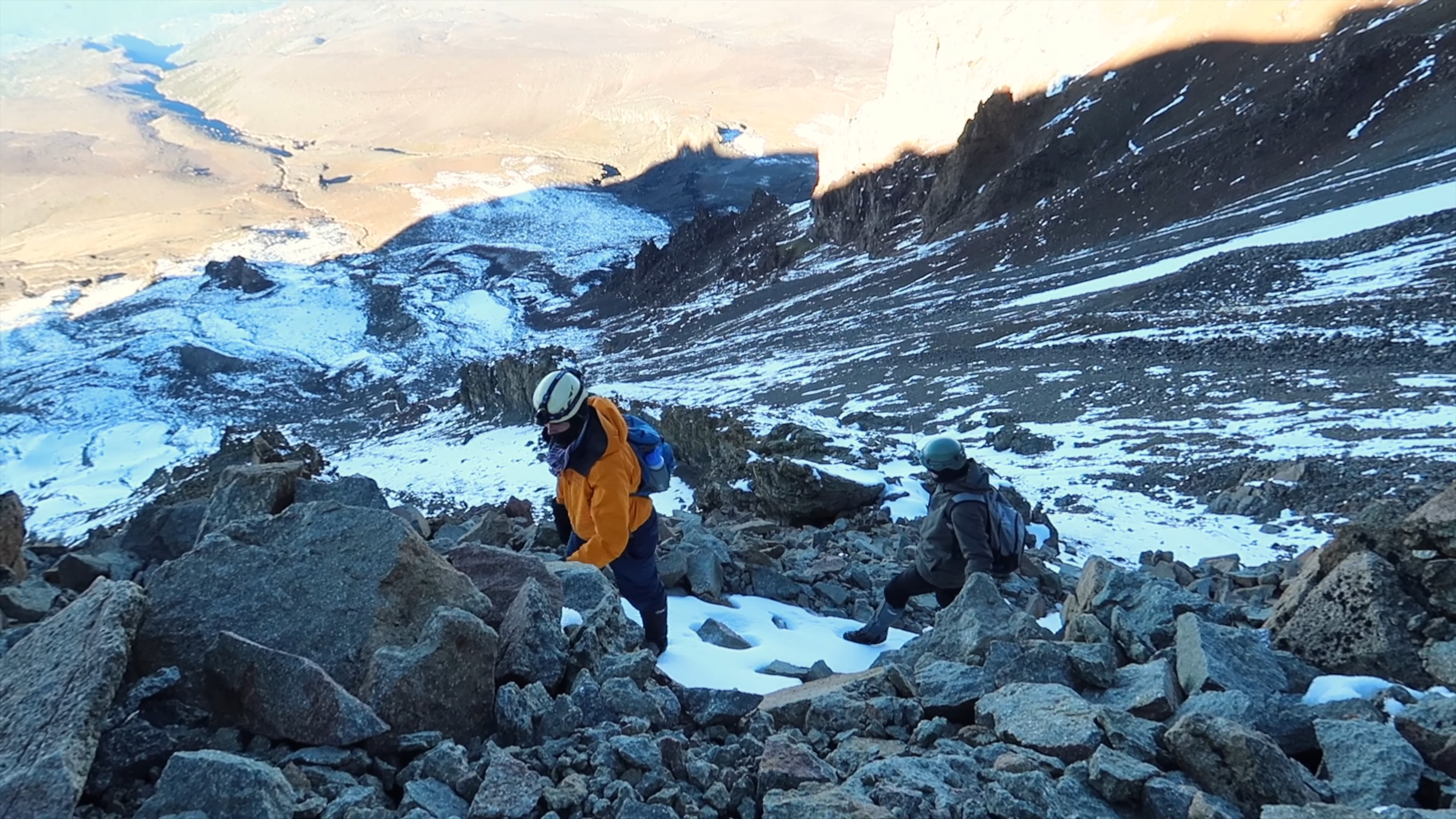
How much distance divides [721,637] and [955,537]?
1869mm

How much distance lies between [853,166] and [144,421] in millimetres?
56162

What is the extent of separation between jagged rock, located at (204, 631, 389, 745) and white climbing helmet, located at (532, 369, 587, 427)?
5.97 ft

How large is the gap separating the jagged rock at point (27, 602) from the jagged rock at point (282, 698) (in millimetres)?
2582

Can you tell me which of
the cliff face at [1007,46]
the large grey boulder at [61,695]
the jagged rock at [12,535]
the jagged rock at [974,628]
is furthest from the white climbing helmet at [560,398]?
the cliff face at [1007,46]

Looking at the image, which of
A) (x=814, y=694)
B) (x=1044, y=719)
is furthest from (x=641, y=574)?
(x=1044, y=719)

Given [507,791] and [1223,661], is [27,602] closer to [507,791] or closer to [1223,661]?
[507,791]

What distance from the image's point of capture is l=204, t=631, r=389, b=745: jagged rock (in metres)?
3.39

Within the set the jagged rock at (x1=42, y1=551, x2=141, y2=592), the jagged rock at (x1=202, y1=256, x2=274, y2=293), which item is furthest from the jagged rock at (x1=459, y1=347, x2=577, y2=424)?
the jagged rock at (x1=202, y1=256, x2=274, y2=293)

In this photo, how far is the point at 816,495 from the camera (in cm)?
1151

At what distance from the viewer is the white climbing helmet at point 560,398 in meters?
4.89

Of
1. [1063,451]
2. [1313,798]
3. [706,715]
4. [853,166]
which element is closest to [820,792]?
[706,715]

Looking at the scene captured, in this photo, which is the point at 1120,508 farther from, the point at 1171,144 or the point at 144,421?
the point at 144,421

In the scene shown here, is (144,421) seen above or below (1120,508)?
below

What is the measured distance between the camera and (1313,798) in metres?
2.99
